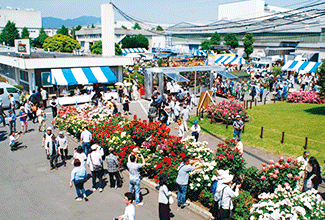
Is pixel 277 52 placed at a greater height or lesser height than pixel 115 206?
greater

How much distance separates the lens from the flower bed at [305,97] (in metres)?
22.7

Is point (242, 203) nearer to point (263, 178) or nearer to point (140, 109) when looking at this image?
point (263, 178)

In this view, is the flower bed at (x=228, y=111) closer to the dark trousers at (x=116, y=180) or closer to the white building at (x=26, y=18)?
the dark trousers at (x=116, y=180)

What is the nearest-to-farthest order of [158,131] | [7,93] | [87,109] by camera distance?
[158,131] < [87,109] < [7,93]

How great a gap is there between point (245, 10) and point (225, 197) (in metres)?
131

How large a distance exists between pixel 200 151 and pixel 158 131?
2.48m

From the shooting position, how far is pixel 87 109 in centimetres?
1659

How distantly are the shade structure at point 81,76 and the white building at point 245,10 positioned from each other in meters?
102

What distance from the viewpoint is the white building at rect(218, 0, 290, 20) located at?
12038cm

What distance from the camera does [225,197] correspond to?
6816 millimetres

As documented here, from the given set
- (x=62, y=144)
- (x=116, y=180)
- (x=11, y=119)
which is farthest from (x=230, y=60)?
(x=116, y=180)

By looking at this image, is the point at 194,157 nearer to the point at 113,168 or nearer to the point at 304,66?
the point at 113,168

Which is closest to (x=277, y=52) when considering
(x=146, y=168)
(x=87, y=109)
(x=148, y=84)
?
(x=148, y=84)

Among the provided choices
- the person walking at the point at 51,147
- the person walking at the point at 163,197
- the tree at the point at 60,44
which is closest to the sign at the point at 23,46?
the person walking at the point at 51,147
